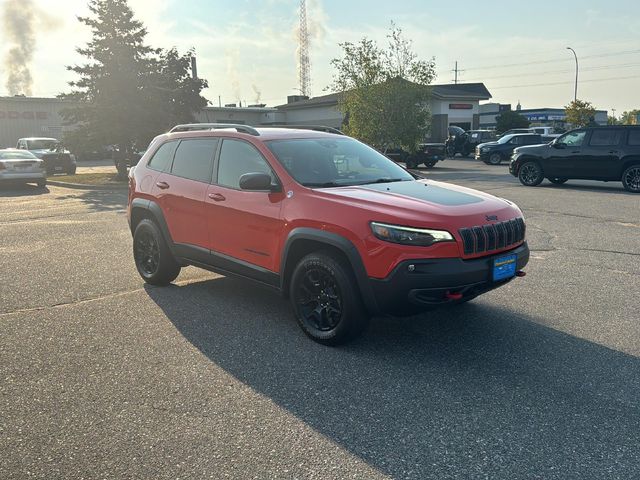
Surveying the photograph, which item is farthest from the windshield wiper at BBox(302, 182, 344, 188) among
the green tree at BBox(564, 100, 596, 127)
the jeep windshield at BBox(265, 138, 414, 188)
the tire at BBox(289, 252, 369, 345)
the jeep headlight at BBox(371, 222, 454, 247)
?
the green tree at BBox(564, 100, 596, 127)

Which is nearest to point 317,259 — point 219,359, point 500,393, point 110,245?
point 219,359

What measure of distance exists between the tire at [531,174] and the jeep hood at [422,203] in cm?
1315

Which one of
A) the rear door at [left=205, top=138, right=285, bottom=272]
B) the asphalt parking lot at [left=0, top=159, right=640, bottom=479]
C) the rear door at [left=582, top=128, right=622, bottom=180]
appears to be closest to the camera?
the asphalt parking lot at [left=0, top=159, right=640, bottom=479]

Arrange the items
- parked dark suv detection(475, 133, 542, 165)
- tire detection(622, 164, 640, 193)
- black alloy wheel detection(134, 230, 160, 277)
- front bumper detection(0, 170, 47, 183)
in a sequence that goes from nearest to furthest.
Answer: black alloy wheel detection(134, 230, 160, 277) < tire detection(622, 164, 640, 193) < front bumper detection(0, 170, 47, 183) < parked dark suv detection(475, 133, 542, 165)

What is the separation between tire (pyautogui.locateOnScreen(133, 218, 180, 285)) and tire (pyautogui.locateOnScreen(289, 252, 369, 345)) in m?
2.15

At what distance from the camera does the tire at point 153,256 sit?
19.6 ft

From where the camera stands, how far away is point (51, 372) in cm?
391

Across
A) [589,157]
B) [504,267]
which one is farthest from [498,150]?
[504,267]

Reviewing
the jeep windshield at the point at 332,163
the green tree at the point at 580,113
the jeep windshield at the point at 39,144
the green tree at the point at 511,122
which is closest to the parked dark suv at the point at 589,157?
the jeep windshield at the point at 332,163

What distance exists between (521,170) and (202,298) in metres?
14.1

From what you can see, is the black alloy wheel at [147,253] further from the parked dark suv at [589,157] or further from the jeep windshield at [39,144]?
the jeep windshield at [39,144]

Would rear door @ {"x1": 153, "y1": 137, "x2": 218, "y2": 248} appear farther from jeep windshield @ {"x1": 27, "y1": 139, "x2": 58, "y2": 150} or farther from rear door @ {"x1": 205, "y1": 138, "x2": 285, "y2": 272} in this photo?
jeep windshield @ {"x1": 27, "y1": 139, "x2": 58, "y2": 150}

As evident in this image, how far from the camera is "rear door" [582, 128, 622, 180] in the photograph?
14955 millimetres

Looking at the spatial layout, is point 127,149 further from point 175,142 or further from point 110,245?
point 175,142
